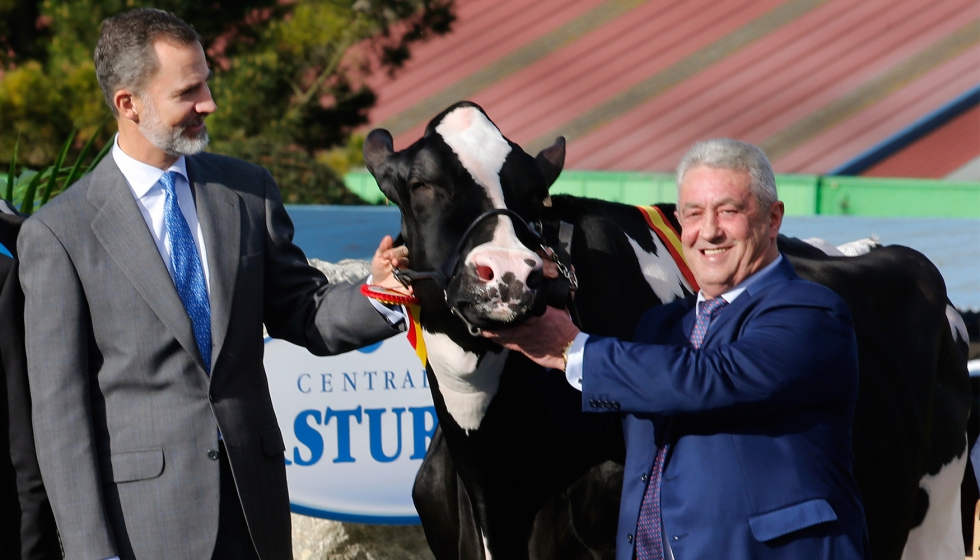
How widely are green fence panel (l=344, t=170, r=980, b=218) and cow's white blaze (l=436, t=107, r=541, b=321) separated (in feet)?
16.7

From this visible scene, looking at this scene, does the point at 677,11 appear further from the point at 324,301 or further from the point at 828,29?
the point at 324,301

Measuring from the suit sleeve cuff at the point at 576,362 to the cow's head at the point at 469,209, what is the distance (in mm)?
117

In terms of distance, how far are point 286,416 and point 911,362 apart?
2.30m

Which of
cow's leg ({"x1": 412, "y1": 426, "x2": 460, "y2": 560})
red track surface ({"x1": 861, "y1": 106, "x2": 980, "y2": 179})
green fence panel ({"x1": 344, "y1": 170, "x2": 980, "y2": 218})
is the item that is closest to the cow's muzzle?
→ cow's leg ({"x1": 412, "y1": 426, "x2": 460, "y2": 560})

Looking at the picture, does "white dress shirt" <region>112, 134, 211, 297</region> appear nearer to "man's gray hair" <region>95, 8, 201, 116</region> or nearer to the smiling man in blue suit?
"man's gray hair" <region>95, 8, 201, 116</region>

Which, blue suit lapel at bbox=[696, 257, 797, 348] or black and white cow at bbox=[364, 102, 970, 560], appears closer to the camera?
blue suit lapel at bbox=[696, 257, 797, 348]

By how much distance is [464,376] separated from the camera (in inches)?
94.2

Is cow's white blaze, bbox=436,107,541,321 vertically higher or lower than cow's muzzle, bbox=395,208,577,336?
higher

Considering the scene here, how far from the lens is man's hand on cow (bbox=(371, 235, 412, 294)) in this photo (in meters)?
2.43

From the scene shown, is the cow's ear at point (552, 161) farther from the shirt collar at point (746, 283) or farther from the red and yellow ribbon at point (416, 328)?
the shirt collar at point (746, 283)

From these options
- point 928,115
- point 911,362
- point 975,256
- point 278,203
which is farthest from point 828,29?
point 278,203

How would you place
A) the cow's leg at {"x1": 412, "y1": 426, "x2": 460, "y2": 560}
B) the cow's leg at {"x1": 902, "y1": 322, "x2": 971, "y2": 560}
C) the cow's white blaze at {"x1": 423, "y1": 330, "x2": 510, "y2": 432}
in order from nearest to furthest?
the cow's white blaze at {"x1": 423, "y1": 330, "x2": 510, "y2": 432}
the cow's leg at {"x1": 412, "y1": 426, "x2": 460, "y2": 560}
the cow's leg at {"x1": 902, "y1": 322, "x2": 971, "y2": 560}

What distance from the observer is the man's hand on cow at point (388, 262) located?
2.43m

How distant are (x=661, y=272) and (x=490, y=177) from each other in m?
0.62
